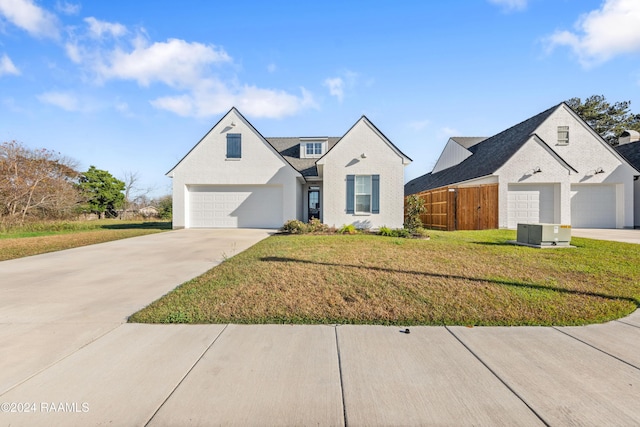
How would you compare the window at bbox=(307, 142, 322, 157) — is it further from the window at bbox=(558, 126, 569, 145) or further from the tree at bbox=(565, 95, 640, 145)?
the tree at bbox=(565, 95, 640, 145)

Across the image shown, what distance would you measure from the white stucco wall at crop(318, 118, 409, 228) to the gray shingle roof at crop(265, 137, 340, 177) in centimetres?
300

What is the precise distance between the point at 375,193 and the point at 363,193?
59cm

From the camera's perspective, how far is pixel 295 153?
18734mm

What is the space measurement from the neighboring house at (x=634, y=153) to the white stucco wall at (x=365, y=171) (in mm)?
14532

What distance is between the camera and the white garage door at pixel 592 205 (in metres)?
15.2

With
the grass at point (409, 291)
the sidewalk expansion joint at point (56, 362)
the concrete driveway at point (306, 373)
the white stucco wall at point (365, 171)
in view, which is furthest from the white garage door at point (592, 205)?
the sidewalk expansion joint at point (56, 362)

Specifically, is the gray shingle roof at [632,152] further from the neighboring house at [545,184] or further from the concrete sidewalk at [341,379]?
the concrete sidewalk at [341,379]

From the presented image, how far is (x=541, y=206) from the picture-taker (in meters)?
14.5

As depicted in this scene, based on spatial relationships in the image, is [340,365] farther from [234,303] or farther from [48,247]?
[48,247]

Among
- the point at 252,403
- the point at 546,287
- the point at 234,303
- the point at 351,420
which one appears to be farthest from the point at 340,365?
the point at 546,287

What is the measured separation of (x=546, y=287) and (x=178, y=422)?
5.45m

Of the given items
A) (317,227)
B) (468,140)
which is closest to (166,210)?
(317,227)

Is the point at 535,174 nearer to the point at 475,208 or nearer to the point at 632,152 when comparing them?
the point at 475,208

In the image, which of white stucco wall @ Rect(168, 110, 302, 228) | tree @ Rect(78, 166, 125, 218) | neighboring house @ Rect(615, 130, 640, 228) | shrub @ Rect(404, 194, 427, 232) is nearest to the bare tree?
tree @ Rect(78, 166, 125, 218)
